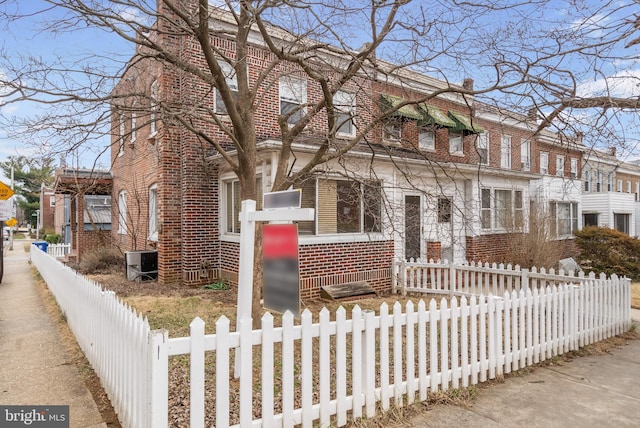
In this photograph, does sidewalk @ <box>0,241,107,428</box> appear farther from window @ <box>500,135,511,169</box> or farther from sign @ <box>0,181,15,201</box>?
window @ <box>500,135,511,169</box>

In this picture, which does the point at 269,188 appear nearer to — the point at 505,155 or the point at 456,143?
the point at 456,143

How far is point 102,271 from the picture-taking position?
12555 millimetres

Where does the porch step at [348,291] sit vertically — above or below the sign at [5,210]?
below

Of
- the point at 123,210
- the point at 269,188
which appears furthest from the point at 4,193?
the point at 269,188

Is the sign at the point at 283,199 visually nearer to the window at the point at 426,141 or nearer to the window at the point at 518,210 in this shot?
the window at the point at 426,141

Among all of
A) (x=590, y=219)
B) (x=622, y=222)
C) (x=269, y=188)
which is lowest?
(x=622, y=222)

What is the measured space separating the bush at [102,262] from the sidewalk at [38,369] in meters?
3.70

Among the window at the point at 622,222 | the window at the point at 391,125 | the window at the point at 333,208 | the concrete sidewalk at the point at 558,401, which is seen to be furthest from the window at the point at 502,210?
the window at the point at 622,222

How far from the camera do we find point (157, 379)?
281 centimetres

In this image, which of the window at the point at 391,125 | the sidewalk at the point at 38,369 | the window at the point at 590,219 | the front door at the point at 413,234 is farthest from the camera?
the window at the point at 590,219

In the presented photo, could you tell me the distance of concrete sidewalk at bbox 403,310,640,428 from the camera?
3693 mm

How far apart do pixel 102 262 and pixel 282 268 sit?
37.2ft

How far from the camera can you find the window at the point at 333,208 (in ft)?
30.6

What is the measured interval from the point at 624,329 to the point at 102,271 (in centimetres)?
1289
